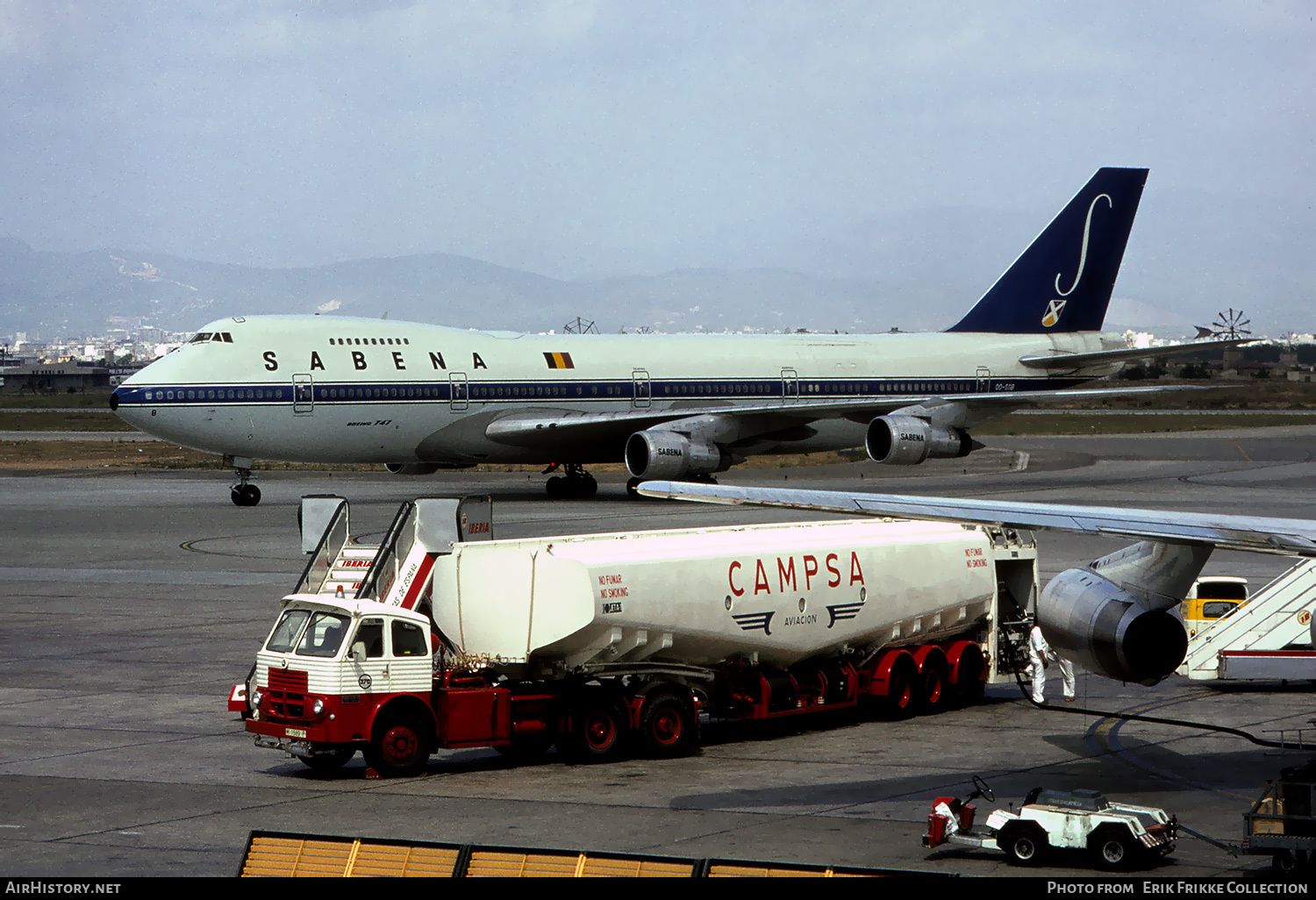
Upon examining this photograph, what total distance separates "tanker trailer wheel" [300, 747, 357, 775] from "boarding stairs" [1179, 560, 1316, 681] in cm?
1192

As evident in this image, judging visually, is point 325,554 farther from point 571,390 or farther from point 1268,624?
point 571,390

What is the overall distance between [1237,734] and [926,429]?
2853cm

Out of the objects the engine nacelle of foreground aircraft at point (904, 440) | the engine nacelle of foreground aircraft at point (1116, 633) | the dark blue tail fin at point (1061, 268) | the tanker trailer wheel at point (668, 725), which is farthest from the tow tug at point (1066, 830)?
the dark blue tail fin at point (1061, 268)

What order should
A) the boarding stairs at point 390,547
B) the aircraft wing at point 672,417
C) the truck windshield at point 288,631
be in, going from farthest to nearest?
the aircraft wing at point 672,417, the boarding stairs at point 390,547, the truck windshield at point 288,631

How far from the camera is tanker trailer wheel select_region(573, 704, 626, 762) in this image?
16859mm

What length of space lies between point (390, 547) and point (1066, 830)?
8878 mm

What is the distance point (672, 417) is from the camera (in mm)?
47094

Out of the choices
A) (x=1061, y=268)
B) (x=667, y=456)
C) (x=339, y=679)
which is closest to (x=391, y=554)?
(x=339, y=679)

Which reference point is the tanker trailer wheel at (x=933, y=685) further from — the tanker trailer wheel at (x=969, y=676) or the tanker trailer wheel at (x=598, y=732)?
the tanker trailer wheel at (x=598, y=732)

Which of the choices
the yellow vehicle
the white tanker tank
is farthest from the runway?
the yellow vehicle

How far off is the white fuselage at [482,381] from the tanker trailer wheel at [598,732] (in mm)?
28869

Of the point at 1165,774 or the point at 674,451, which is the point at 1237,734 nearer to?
the point at 1165,774

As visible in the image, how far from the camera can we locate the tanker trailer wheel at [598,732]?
1686cm

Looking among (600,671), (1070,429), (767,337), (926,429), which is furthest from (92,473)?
(1070,429)
